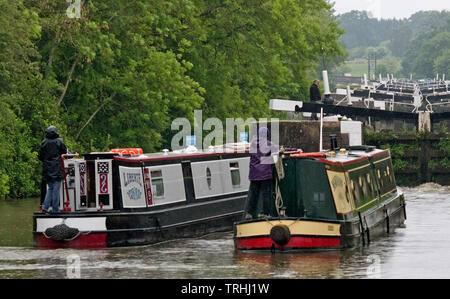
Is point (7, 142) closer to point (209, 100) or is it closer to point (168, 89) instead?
point (168, 89)

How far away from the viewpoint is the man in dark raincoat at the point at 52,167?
2361 centimetres

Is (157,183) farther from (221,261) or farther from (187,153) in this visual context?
(221,261)

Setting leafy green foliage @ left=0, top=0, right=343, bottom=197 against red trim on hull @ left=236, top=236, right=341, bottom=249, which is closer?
red trim on hull @ left=236, top=236, right=341, bottom=249

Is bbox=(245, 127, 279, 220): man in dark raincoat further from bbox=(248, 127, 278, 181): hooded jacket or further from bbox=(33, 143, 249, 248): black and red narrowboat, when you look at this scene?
bbox=(33, 143, 249, 248): black and red narrowboat

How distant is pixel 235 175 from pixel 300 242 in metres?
6.95

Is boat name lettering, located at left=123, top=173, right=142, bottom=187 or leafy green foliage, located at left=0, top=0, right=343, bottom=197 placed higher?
leafy green foliage, located at left=0, top=0, right=343, bottom=197

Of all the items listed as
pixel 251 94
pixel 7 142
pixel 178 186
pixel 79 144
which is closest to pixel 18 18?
pixel 7 142

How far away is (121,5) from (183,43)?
3850 mm

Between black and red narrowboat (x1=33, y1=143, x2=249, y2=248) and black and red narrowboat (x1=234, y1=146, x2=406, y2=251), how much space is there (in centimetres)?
254

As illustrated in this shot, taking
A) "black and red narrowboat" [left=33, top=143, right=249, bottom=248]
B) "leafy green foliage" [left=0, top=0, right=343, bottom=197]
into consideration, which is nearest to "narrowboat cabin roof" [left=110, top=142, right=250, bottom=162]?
"black and red narrowboat" [left=33, top=143, right=249, bottom=248]

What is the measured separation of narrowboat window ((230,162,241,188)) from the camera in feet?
92.0

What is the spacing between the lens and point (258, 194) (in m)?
22.6

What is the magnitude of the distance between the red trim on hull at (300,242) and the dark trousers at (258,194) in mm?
770

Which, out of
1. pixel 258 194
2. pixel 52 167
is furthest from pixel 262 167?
pixel 52 167
